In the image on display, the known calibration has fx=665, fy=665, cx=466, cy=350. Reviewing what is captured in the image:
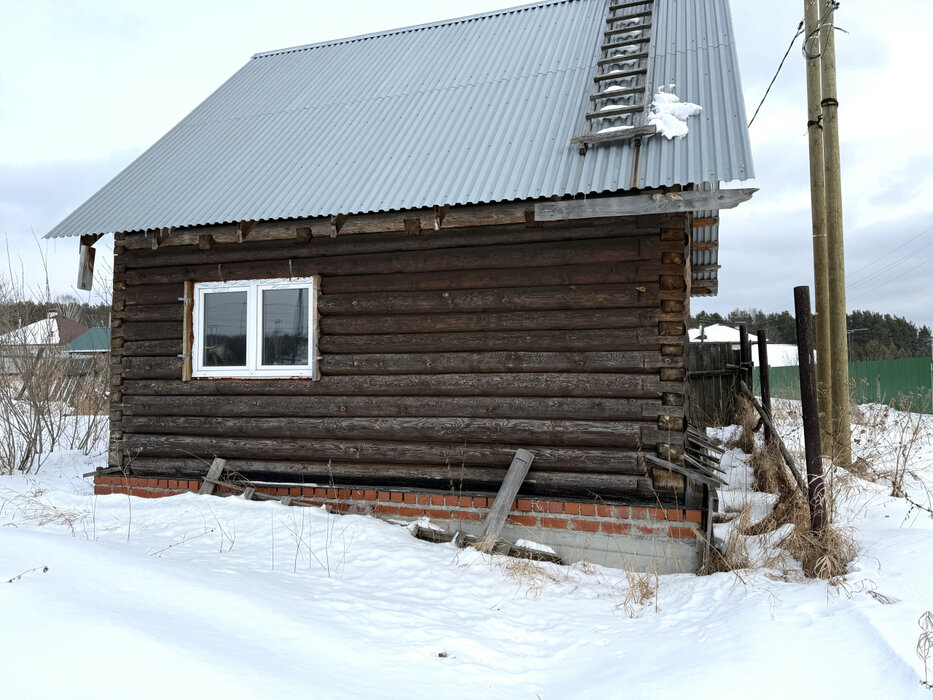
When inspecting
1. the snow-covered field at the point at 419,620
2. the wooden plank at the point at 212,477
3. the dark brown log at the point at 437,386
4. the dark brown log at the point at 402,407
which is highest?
the dark brown log at the point at 437,386

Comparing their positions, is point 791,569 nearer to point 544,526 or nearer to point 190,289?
point 544,526

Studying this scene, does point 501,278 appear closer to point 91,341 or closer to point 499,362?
point 499,362

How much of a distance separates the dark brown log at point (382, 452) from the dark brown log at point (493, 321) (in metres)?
1.12

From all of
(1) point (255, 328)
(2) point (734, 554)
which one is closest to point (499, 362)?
(2) point (734, 554)

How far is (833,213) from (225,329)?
299 inches

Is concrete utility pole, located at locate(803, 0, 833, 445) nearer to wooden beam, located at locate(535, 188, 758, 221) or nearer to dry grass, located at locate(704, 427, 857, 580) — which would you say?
dry grass, located at locate(704, 427, 857, 580)

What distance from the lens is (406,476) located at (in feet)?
21.6

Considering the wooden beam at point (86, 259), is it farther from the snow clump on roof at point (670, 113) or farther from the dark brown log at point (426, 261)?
the snow clump on roof at point (670, 113)

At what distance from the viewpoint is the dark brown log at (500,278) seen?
19.6 feet

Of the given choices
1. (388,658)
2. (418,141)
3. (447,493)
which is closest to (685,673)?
(388,658)

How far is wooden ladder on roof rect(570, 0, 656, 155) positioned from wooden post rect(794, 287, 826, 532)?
83.6 inches

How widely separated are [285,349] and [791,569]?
203 inches

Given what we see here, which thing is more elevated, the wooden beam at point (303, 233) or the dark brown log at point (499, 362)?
the wooden beam at point (303, 233)

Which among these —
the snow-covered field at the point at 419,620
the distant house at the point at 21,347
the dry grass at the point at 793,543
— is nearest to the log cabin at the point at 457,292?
the dry grass at the point at 793,543
